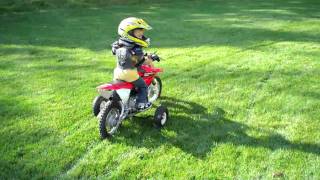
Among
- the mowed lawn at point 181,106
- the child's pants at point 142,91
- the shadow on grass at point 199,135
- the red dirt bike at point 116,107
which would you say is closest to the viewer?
the mowed lawn at point 181,106

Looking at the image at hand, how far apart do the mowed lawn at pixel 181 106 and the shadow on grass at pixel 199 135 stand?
0.01 metres

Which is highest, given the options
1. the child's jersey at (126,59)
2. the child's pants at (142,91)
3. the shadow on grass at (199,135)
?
the child's jersey at (126,59)

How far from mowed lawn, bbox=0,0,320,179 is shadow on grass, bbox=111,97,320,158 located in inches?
0.6

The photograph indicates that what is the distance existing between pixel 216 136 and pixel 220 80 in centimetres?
282

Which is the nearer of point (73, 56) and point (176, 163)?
point (176, 163)

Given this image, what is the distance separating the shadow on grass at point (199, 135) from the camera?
20.1ft

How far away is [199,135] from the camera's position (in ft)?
21.3

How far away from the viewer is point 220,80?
910cm

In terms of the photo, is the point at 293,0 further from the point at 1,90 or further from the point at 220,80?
the point at 1,90

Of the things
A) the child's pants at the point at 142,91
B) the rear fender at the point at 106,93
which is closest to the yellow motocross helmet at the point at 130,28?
the child's pants at the point at 142,91

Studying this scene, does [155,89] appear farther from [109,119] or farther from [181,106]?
[109,119]

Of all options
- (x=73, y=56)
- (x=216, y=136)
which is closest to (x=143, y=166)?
(x=216, y=136)

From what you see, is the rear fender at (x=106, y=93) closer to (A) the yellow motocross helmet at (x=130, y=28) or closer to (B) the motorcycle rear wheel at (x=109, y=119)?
(B) the motorcycle rear wheel at (x=109, y=119)

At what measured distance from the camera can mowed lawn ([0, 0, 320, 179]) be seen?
5.64 meters
